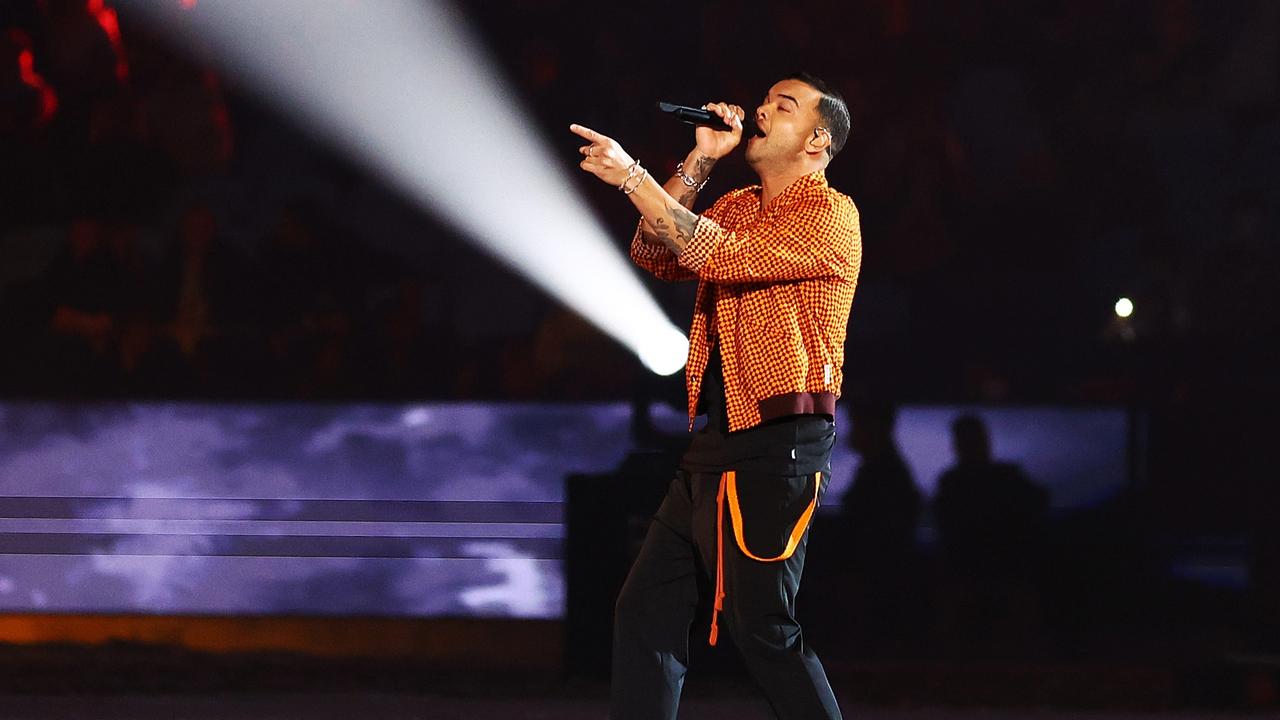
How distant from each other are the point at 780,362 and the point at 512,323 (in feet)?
5.70

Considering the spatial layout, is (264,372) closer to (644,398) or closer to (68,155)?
(68,155)

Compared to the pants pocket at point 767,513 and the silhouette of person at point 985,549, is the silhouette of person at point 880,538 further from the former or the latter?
the pants pocket at point 767,513

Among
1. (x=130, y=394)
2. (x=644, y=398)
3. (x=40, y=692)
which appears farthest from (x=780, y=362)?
(x=40, y=692)

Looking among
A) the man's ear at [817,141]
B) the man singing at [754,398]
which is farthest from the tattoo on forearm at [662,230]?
the man's ear at [817,141]

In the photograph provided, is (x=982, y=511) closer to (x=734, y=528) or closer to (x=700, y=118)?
(x=734, y=528)

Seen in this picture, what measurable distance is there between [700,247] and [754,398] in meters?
0.30

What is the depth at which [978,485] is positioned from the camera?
416 centimetres

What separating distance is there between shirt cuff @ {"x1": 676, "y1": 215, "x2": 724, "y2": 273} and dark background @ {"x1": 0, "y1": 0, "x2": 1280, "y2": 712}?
1.66m

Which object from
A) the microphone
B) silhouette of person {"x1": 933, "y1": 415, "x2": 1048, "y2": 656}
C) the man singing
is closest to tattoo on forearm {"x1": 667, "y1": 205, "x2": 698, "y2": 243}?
the man singing

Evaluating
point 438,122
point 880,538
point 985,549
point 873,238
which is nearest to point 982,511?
point 985,549

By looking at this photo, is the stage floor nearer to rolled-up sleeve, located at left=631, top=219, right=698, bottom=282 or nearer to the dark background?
the dark background

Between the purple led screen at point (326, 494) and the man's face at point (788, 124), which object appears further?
the purple led screen at point (326, 494)

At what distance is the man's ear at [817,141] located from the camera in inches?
104

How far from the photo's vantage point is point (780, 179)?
2.67 metres
